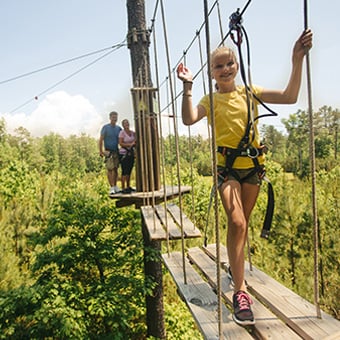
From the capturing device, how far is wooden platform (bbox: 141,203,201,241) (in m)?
1.79

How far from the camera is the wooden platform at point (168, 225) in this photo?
5.89ft

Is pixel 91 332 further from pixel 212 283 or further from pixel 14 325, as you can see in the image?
pixel 212 283

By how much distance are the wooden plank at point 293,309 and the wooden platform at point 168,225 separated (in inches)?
17.9

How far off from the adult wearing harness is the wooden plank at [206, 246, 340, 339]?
0.33ft

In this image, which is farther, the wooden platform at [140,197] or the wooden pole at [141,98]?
the wooden pole at [141,98]

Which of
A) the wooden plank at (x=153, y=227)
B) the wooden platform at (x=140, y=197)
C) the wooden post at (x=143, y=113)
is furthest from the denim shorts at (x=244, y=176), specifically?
the wooden post at (x=143, y=113)

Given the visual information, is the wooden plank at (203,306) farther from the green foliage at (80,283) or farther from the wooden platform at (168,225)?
the green foliage at (80,283)

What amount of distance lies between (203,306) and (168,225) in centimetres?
96

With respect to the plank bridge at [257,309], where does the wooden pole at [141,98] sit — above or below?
above

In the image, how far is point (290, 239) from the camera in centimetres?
541

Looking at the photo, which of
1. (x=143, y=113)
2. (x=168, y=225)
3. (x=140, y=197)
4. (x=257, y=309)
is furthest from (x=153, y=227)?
(x=143, y=113)

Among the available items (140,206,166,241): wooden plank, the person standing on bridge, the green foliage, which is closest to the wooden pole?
the person standing on bridge

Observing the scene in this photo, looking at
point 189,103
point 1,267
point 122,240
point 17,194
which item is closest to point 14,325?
point 1,267

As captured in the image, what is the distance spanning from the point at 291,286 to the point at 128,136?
12.1 ft
